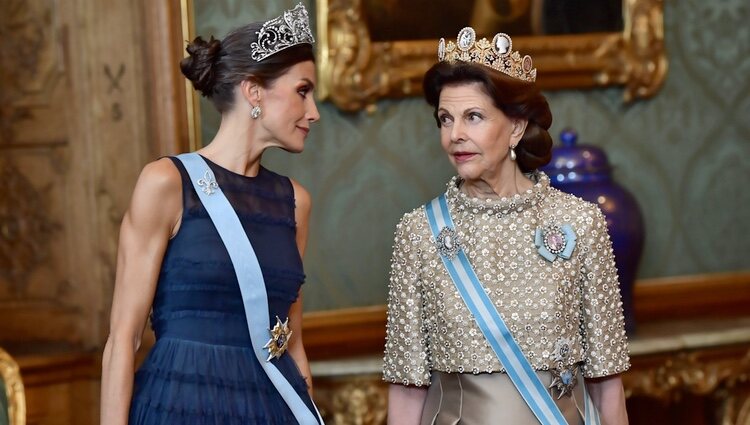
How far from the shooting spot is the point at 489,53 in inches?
117

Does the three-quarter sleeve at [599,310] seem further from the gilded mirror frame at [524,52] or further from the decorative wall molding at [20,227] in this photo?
the decorative wall molding at [20,227]

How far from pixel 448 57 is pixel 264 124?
50 centimetres

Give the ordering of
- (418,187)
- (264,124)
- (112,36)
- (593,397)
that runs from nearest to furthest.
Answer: (264,124), (593,397), (112,36), (418,187)

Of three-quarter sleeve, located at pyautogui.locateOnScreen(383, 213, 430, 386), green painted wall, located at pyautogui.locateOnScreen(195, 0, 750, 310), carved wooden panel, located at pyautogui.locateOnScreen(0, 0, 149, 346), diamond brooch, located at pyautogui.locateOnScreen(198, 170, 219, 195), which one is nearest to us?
diamond brooch, located at pyautogui.locateOnScreen(198, 170, 219, 195)

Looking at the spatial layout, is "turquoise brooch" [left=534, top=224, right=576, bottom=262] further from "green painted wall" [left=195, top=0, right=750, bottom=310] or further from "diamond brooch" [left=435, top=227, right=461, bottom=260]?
"green painted wall" [left=195, top=0, right=750, bottom=310]

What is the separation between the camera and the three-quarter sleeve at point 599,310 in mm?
2982

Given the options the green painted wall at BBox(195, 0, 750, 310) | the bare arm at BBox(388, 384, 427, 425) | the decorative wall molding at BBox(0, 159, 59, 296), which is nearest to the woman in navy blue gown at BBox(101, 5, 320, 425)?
the bare arm at BBox(388, 384, 427, 425)

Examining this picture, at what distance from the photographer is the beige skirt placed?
2.89 meters

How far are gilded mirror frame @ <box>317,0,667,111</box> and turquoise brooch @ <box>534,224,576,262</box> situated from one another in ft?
5.86

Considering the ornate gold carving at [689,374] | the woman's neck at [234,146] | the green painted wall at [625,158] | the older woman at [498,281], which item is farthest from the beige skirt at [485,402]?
the green painted wall at [625,158]

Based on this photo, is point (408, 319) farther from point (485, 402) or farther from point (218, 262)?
point (218, 262)

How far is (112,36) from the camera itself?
441 centimetres

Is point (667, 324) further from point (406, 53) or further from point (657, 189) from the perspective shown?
point (406, 53)

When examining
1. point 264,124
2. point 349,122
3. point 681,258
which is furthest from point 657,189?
point 264,124
